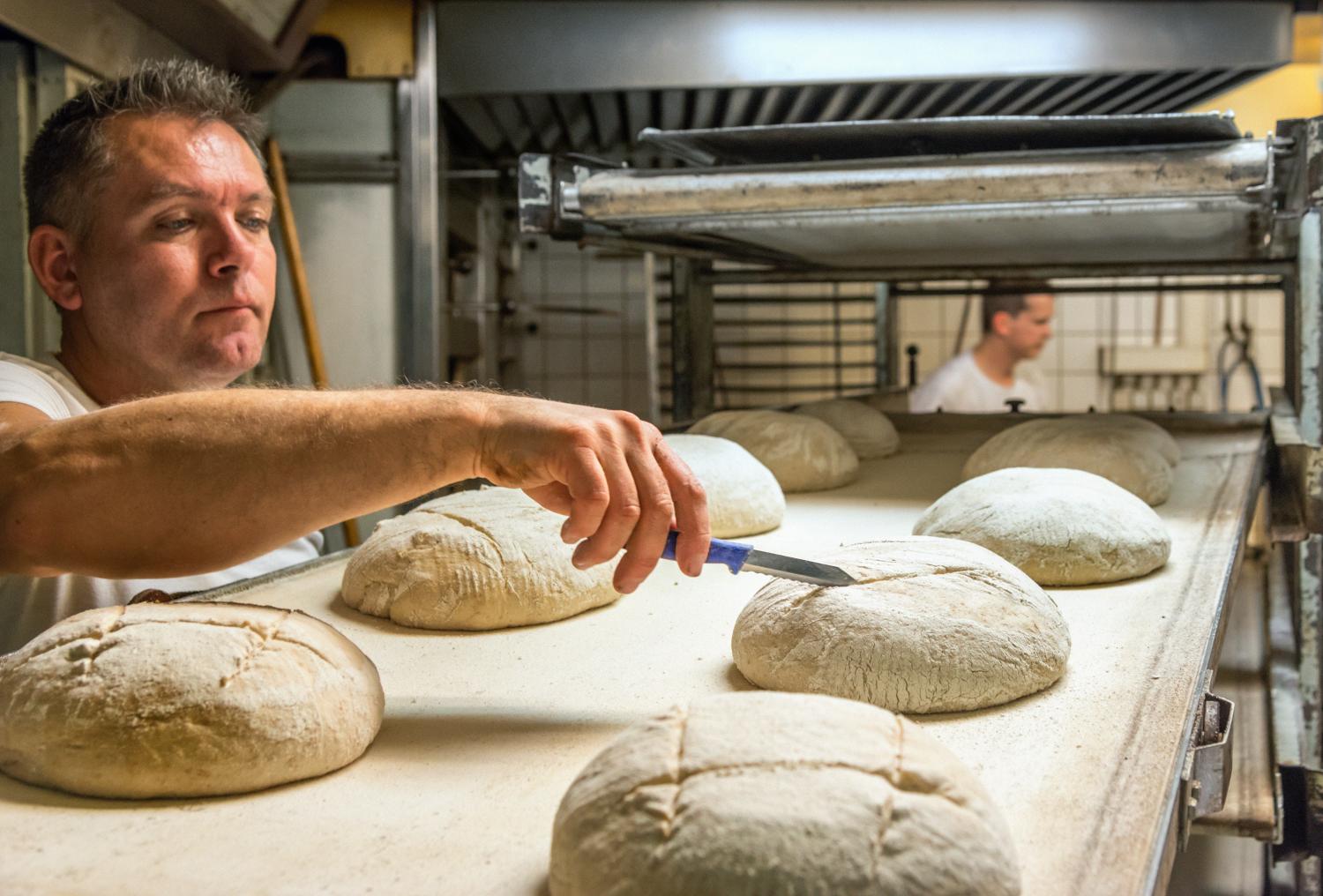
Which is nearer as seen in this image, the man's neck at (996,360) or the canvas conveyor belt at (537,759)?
the canvas conveyor belt at (537,759)

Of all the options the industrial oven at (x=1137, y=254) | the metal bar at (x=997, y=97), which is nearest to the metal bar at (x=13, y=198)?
the industrial oven at (x=1137, y=254)

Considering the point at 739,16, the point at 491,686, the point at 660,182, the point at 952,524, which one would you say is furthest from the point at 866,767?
the point at 739,16

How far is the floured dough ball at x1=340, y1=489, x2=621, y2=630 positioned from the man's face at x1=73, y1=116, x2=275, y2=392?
0.48 m

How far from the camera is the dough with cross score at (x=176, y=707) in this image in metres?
0.89

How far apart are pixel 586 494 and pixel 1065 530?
3.05 feet

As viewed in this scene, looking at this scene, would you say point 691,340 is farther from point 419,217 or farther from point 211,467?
point 211,467

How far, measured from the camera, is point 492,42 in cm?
330

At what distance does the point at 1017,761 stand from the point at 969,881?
0.32 metres

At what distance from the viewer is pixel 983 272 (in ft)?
11.0

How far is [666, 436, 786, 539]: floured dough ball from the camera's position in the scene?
1927mm

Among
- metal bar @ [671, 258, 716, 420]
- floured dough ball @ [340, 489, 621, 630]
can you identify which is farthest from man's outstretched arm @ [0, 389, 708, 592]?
metal bar @ [671, 258, 716, 420]

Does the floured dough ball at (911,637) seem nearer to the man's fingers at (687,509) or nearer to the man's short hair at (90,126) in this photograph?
the man's fingers at (687,509)

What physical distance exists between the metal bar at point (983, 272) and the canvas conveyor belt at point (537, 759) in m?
1.61

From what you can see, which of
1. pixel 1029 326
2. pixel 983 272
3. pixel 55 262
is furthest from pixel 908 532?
pixel 1029 326
